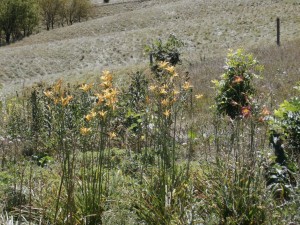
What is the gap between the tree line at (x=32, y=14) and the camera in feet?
173

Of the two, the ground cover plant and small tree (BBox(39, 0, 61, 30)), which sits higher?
small tree (BBox(39, 0, 61, 30))

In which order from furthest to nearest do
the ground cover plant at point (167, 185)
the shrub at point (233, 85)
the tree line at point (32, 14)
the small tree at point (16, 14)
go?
the tree line at point (32, 14) → the small tree at point (16, 14) → the shrub at point (233, 85) → the ground cover plant at point (167, 185)

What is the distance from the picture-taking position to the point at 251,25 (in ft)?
96.3

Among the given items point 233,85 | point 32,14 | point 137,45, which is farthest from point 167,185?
point 32,14

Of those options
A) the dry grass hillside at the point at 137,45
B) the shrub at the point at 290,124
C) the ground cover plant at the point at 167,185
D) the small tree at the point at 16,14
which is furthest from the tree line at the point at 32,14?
the shrub at the point at 290,124

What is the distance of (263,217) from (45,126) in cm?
537

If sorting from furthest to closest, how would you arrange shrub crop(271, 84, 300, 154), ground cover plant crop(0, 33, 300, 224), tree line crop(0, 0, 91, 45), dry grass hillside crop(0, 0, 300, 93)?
1. tree line crop(0, 0, 91, 45)
2. dry grass hillside crop(0, 0, 300, 93)
3. shrub crop(271, 84, 300, 154)
4. ground cover plant crop(0, 33, 300, 224)

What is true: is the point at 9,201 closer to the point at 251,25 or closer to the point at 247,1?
the point at 251,25

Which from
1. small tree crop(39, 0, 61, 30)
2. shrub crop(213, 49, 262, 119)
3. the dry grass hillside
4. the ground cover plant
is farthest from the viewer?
small tree crop(39, 0, 61, 30)

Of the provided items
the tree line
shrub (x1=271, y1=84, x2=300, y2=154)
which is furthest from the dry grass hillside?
the tree line

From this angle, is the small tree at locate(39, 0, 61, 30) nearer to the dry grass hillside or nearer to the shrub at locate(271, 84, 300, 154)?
the dry grass hillside

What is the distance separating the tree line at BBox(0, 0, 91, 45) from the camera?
5266 cm

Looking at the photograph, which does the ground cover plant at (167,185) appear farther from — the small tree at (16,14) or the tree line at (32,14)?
the tree line at (32,14)

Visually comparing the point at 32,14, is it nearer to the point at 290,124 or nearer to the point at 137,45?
the point at 137,45
